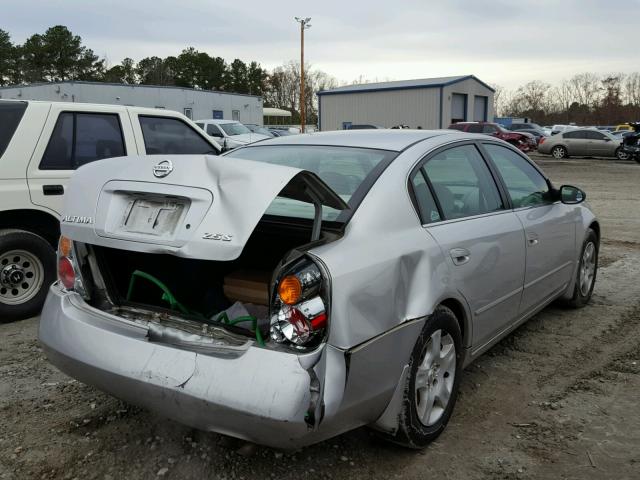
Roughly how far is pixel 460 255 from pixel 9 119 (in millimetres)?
3910

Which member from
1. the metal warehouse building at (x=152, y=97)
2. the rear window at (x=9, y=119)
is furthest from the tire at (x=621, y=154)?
the metal warehouse building at (x=152, y=97)

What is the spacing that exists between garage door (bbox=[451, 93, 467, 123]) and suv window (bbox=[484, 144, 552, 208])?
43.8 metres

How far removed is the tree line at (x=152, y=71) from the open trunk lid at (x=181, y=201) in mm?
69040

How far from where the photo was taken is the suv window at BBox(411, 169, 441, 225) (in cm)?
297

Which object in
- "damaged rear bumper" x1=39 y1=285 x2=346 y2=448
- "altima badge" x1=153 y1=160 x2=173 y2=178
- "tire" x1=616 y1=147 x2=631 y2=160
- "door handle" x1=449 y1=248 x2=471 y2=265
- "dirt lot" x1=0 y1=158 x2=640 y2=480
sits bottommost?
"dirt lot" x1=0 y1=158 x2=640 y2=480

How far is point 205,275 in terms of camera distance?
3236 millimetres

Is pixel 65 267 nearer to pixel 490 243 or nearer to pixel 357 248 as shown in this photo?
pixel 357 248

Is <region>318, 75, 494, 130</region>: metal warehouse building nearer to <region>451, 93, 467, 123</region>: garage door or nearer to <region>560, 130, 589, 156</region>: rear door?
<region>451, 93, 467, 123</region>: garage door

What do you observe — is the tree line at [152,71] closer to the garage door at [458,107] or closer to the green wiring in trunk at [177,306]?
the garage door at [458,107]

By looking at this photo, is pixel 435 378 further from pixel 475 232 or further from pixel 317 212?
pixel 317 212

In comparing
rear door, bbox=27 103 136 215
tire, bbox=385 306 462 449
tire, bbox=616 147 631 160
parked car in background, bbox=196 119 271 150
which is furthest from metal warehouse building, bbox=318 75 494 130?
tire, bbox=385 306 462 449

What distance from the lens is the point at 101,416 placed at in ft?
10.6

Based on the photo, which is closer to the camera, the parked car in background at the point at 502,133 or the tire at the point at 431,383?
the tire at the point at 431,383

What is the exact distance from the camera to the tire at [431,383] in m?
2.69
